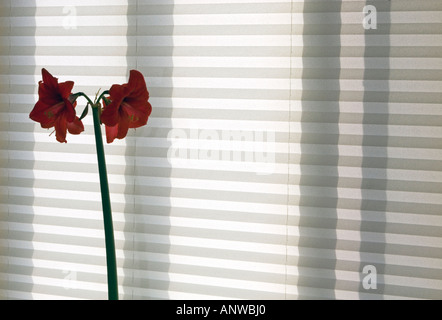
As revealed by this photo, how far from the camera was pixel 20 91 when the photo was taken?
6.16 ft

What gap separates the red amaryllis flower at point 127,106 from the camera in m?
1.45

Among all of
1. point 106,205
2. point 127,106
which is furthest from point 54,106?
point 106,205

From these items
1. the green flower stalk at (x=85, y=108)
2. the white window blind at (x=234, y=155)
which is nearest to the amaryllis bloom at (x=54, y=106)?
the green flower stalk at (x=85, y=108)

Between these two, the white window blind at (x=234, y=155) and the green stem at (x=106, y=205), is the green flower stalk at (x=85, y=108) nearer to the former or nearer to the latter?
the green stem at (x=106, y=205)

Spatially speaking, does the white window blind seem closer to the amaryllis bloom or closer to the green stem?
the green stem

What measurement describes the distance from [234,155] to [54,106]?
57cm

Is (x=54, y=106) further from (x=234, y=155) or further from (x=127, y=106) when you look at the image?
(x=234, y=155)

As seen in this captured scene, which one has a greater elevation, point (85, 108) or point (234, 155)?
point (85, 108)

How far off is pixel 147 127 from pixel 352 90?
2.16 feet

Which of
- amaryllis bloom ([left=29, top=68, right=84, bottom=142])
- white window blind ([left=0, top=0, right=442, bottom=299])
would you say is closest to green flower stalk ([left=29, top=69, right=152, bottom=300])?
amaryllis bloom ([left=29, top=68, right=84, bottom=142])

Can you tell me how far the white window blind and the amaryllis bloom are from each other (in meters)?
0.35

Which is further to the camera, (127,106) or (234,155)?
(234,155)

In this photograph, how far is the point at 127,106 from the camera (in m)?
1.48
